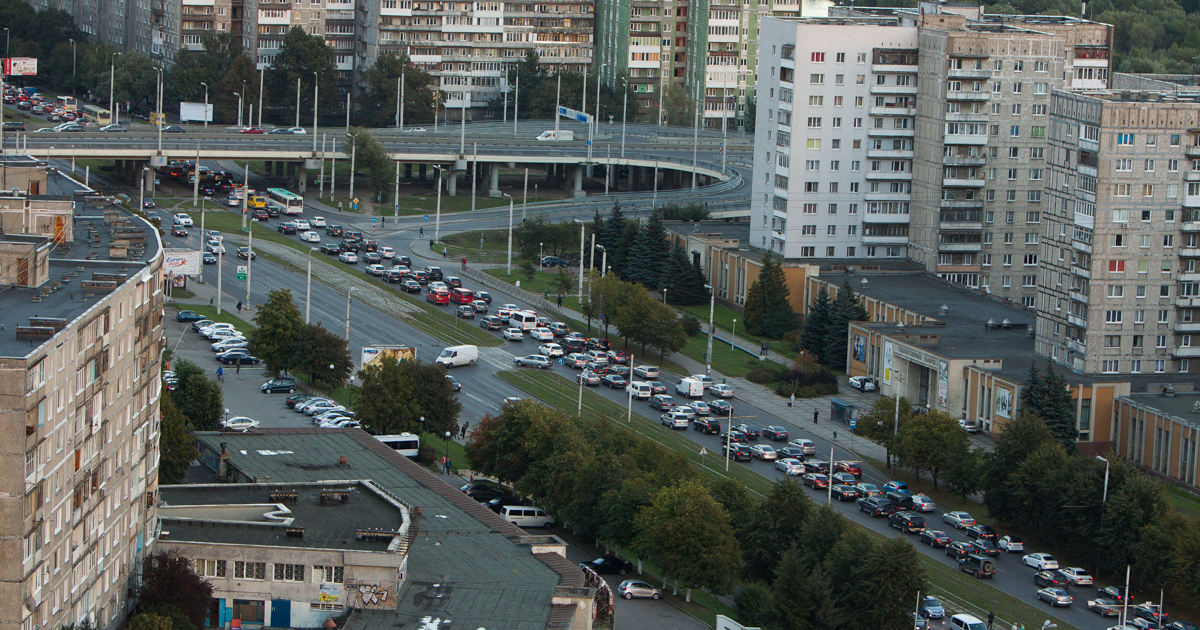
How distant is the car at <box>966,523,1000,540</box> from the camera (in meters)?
96.8

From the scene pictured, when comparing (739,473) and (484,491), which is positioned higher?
(484,491)

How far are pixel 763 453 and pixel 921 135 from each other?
47.7m

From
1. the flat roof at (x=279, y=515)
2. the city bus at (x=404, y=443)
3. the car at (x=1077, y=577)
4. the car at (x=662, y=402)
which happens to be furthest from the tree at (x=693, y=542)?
the car at (x=662, y=402)

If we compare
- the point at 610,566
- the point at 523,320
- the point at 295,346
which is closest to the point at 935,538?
the point at 610,566

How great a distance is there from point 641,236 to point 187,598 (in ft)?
295

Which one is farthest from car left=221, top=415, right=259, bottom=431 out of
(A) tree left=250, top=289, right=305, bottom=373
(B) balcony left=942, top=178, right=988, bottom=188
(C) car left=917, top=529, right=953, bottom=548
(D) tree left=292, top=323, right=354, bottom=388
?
(B) balcony left=942, top=178, right=988, bottom=188

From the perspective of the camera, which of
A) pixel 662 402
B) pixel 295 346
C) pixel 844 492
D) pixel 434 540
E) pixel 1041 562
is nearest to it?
pixel 434 540

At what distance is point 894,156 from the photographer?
494 ft

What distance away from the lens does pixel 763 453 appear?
110062 mm

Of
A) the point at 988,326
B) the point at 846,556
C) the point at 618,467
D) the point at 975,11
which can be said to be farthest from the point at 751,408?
the point at 975,11

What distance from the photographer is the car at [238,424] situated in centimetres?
10320

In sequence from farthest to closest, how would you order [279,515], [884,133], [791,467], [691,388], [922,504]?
[884,133]
[691,388]
[791,467]
[922,504]
[279,515]

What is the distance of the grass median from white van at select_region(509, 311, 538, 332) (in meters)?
11.5

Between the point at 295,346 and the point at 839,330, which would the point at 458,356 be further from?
the point at 839,330
